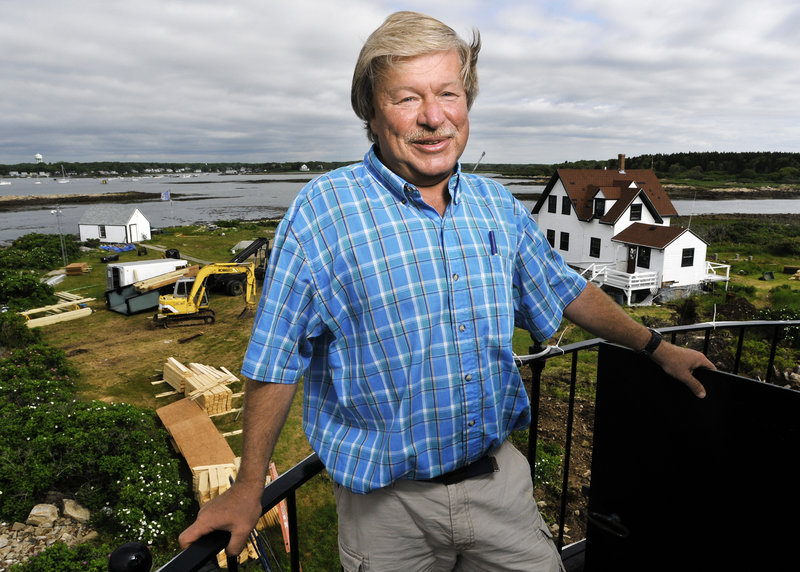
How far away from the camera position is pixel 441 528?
187cm

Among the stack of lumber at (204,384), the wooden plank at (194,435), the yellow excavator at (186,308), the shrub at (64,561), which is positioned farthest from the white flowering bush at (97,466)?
the yellow excavator at (186,308)

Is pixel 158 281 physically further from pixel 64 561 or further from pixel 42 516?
pixel 64 561


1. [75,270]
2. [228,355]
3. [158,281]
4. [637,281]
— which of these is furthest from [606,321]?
[75,270]

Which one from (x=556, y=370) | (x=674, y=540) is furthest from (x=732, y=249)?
(x=674, y=540)

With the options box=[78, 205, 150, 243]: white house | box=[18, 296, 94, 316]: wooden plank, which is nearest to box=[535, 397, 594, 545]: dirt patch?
box=[18, 296, 94, 316]: wooden plank

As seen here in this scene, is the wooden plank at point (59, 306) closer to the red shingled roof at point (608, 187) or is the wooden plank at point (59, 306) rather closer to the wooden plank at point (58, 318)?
the wooden plank at point (58, 318)

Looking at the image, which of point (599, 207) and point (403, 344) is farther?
point (599, 207)

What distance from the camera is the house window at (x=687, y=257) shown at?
953 inches

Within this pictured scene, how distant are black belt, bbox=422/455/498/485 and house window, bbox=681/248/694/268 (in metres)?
25.8

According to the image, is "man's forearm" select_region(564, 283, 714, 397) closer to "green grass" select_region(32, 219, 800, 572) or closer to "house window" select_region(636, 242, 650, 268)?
"green grass" select_region(32, 219, 800, 572)

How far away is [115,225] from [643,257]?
42.1 meters

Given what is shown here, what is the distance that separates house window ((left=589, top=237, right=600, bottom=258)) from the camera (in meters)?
26.7

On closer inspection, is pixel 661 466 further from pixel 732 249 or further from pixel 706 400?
pixel 732 249

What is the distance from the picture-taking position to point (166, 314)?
2105cm
